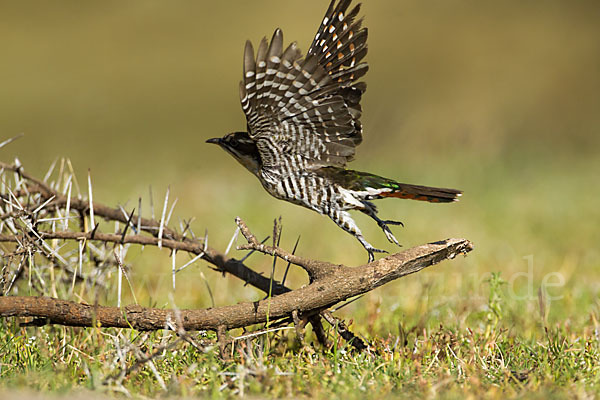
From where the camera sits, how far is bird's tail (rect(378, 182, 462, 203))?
4234 millimetres

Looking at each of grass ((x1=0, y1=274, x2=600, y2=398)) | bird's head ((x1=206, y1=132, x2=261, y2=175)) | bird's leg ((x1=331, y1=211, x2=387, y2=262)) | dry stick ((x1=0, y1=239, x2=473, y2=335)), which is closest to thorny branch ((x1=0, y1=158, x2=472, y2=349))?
dry stick ((x1=0, y1=239, x2=473, y2=335))

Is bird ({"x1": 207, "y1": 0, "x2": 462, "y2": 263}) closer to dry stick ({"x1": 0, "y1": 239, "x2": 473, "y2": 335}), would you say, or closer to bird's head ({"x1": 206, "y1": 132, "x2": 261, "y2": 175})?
bird's head ({"x1": 206, "y1": 132, "x2": 261, "y2": 175})

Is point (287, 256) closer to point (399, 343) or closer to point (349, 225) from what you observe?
point (349, 225)

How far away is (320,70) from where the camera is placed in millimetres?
3920

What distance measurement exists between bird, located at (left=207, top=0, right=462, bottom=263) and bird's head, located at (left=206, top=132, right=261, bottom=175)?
1 centimetres

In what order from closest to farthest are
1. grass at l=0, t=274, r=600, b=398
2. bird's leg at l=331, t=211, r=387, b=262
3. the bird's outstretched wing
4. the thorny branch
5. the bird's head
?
grass at l=0, t=274, r=600, b=398 → the thorny branch → the bird's outstretched wing → bird's leg at l=331, t=211, r=387, b=262 → the bird's head

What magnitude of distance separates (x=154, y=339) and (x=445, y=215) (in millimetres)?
5628

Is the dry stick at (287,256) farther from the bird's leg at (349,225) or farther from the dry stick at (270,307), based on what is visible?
the bird's leg at (349,225)

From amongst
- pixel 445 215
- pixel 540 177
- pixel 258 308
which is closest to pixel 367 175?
pixel 258 308

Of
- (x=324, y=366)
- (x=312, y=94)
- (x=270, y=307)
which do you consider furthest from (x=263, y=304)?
(x=312, y=94)

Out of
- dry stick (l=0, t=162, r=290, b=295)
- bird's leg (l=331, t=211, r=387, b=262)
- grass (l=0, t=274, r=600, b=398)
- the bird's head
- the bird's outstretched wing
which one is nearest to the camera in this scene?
grass (l=0, t=274, r=600, b=398)

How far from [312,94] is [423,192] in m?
0.92

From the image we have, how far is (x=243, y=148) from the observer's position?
4527 millimetres

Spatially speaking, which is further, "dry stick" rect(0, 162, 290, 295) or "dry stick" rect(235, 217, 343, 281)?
"dry stick" rect(0, 162, 290, 295)
